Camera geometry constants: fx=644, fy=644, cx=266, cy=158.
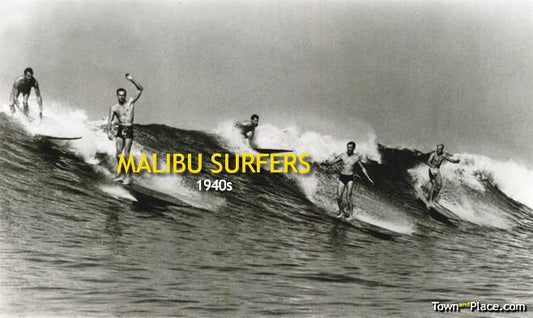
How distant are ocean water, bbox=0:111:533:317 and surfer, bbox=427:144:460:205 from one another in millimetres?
181

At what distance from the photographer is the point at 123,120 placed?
7.42 meters

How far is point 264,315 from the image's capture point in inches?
222

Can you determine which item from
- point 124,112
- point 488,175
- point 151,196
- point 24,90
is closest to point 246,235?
point 151,196

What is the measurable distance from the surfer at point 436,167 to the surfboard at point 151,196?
10.9ft

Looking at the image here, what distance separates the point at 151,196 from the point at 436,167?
3793 mm

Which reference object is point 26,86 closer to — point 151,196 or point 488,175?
point 151,196

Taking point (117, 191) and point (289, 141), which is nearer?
point (117, 191)

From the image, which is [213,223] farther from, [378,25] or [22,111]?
[378,25]

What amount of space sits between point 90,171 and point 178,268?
1996 mm

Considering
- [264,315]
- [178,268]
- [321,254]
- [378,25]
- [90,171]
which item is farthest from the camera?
[378,25]

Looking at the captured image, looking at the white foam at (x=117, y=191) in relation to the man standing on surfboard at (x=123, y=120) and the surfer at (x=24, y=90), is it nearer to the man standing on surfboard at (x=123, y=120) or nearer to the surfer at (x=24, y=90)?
the man standing on surfboard at (x=123, y=120)

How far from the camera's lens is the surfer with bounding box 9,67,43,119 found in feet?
24.4

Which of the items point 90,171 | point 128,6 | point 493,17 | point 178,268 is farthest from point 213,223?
point 493,17

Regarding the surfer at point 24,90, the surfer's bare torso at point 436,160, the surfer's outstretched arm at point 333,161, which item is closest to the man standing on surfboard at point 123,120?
the surfer at point 24,90
